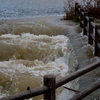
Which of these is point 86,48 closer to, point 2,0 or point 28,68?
point 28,68

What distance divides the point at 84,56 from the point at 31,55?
279 centimetres

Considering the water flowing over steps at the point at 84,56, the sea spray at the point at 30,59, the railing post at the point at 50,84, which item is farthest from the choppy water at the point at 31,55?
the railing post at the point at 50,84

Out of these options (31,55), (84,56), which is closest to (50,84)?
(84,56)

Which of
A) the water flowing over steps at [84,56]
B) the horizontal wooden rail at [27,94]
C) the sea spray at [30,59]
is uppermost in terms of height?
the horizontal wooden rail at [27,94]

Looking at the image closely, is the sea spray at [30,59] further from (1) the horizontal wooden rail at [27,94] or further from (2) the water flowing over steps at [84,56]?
(1) the horizontal wooden rail at [27,94]

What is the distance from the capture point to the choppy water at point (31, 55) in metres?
7.20

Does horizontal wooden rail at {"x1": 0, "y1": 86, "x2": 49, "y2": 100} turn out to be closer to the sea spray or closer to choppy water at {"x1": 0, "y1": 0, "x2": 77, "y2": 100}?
choppy water at {"x1": 0, "y1": 0, "x2": 77, "y2": 100}

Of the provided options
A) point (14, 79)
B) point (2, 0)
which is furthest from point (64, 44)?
point (2, 0)

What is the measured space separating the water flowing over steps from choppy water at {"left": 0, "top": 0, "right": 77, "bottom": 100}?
0.20m

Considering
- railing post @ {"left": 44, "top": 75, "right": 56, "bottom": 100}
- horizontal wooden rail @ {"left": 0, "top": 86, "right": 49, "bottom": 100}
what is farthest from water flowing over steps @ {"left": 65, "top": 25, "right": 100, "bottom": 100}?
horizontal wooden rail @ {"left": 0, "top": 86, "right": 49, "bottom": 100}

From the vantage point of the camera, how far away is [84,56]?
7820 mm

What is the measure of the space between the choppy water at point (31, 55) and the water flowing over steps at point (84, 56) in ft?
0.65

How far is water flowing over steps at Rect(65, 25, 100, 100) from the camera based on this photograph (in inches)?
214

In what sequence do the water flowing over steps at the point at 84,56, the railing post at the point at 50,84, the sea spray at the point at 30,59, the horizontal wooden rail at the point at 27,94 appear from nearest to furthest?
1. the horizontal wooden rail at the point at 27,94
2. the railing post at the point at 50,84
3. the water flowing over steps at the point at 84,56
4. the sea spray at the point at 30,59
